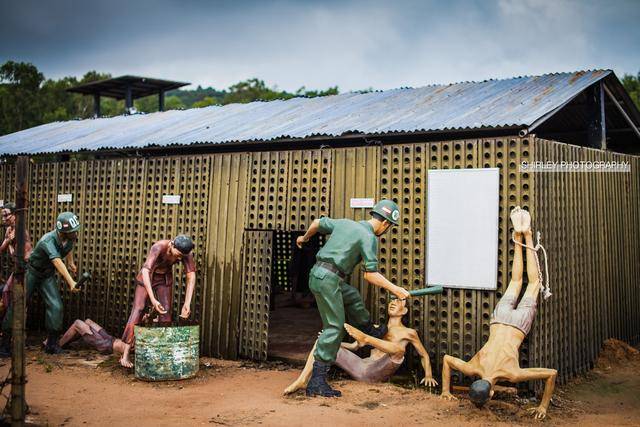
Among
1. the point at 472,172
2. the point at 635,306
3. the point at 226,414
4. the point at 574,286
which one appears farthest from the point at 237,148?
the point at 635,306

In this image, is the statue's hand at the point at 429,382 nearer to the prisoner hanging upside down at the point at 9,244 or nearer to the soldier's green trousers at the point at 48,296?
the soldier's green trousers at the point at 48,296

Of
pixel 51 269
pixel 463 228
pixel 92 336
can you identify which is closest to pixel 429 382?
pixel 463 228

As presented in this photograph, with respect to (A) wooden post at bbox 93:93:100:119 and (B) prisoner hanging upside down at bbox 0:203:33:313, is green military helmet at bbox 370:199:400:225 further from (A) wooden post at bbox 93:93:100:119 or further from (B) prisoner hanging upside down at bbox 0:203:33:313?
(A) wooden post at bbox 93:93:100:119

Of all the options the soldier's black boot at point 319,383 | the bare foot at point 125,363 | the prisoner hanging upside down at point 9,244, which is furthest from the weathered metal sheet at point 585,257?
the prisoner hanging upside down at point 9,244

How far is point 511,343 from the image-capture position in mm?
6996

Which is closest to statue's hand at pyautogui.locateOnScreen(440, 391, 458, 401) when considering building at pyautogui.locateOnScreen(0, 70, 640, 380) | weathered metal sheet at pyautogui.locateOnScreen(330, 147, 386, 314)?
building at pyautogui.locateOnScreen(0, 70, 640, 380)

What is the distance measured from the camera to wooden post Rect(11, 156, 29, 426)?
544 centimetres

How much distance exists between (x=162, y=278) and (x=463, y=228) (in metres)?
4.03

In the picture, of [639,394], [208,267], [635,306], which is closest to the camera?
[639,394]

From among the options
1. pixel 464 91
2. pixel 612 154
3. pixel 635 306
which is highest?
pixel 464 91

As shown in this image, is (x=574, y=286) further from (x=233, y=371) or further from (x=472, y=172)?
(x=233, y=371)

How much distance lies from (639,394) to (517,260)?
2.44m

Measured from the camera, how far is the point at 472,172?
7.80 metres

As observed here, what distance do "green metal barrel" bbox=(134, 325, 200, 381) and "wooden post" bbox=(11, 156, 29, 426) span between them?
7.93 ft
